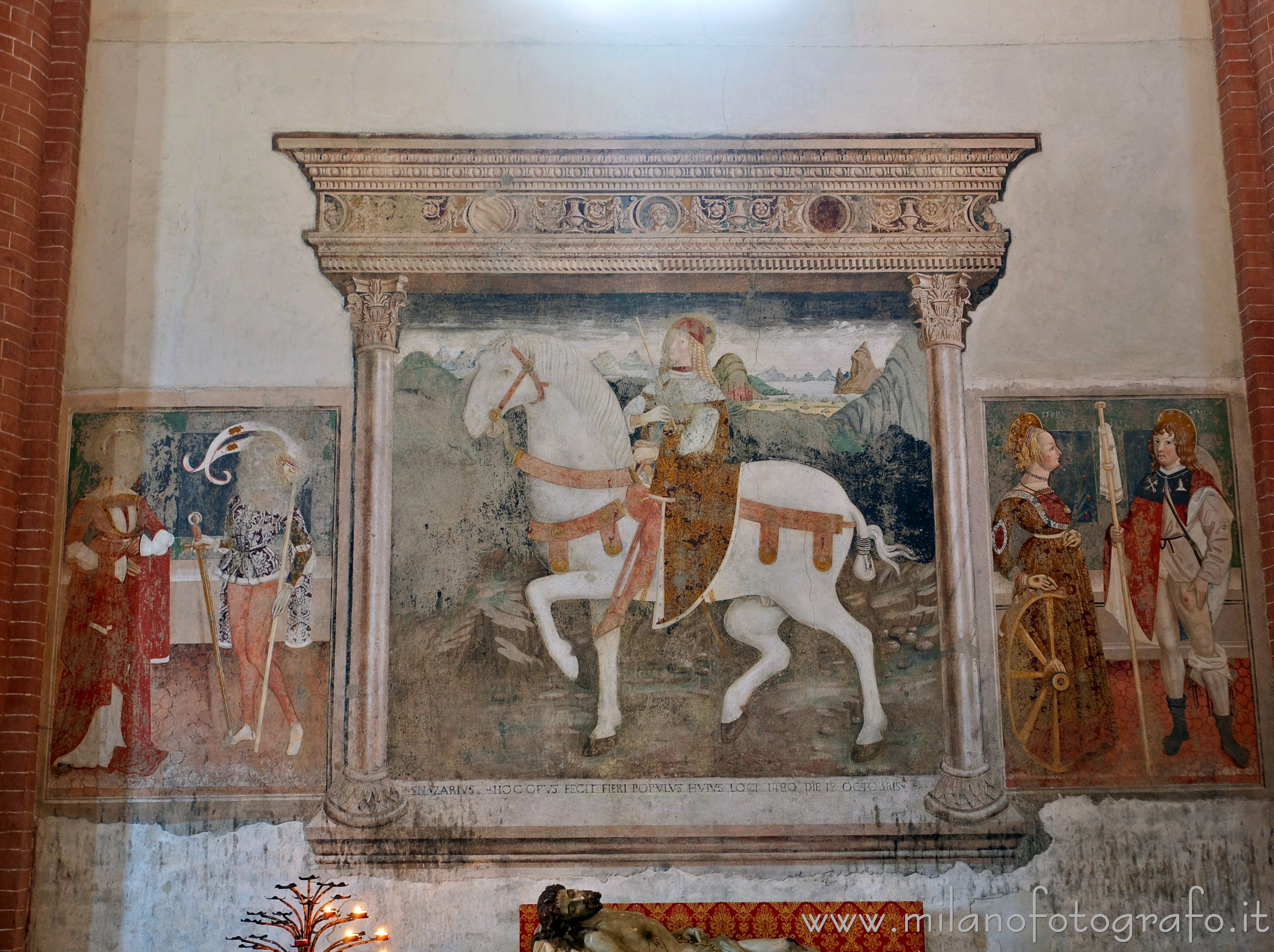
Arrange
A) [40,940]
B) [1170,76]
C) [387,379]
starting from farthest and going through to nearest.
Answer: [1170,76], [387,379], [40,940]

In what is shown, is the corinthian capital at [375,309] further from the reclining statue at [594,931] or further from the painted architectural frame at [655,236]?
the reclining statue at [594,931]

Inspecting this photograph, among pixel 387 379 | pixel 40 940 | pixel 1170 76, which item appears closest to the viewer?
pixel 40 940

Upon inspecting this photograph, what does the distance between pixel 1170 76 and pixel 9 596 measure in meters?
7.50

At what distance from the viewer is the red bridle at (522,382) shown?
6.46 meters

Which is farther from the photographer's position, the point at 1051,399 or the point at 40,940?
the point at 1051,399

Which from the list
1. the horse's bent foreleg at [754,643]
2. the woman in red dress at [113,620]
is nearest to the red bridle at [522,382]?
the horse's bent foreleg at [754,643]

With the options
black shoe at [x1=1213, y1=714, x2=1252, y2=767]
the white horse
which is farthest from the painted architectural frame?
black shoe at [x1=1213, y1=714, x2=1252, y2=767]

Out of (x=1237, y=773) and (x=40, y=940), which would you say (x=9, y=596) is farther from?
(x=1237, y=773)

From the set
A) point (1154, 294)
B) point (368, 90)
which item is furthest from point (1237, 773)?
point (368, 90)

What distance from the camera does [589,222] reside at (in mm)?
6586

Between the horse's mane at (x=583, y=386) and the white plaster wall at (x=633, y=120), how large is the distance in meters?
1.10

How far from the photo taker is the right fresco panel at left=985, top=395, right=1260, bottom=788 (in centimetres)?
616

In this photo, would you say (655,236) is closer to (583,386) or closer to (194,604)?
(583,386)

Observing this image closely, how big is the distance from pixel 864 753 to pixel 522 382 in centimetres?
287
